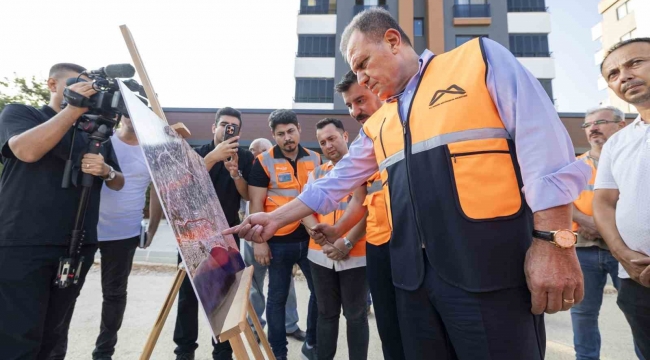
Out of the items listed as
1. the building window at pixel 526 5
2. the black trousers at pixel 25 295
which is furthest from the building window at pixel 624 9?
the black trousers at pixel 25 295

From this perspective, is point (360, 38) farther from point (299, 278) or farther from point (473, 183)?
point (299, 278)

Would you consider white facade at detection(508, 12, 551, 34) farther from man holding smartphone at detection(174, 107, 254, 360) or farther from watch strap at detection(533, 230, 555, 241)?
watch strap at detection(533, 230, 555, 241)

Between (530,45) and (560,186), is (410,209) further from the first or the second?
(530,45)

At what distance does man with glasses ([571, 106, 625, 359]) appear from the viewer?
2.43 metres

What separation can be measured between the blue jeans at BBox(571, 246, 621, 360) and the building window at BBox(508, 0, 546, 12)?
68.3 ft

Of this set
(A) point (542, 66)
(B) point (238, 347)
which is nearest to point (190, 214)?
(B) point (238, 347)

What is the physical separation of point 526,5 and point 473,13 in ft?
11.0

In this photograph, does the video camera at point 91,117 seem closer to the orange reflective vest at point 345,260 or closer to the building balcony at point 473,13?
the orange reflective vest at point 345,260

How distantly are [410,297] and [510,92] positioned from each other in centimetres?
80

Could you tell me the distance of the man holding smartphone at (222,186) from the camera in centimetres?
238

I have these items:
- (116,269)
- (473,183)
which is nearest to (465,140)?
(473,183)

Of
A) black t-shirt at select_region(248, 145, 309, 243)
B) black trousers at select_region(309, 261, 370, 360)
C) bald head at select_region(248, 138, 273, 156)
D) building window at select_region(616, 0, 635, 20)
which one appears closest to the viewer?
black trousers at select_region(309, 261, 370, 360)

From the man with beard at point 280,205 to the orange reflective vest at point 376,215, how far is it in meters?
0.90

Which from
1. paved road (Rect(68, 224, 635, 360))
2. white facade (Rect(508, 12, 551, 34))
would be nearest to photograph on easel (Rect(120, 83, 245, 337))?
paved road (Rect(68, 224, 635, 360))
